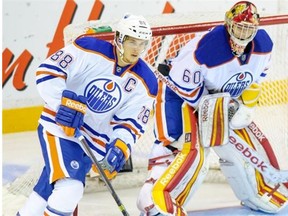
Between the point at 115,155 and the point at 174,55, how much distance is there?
109 centimetres

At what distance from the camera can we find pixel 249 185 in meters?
4.50

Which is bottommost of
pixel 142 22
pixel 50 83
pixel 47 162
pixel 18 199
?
pixel 18 199

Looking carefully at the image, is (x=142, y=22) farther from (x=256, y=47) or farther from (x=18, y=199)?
(x=18, y=199)

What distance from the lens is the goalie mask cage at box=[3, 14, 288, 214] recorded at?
4719 millimetres

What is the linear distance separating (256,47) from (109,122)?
0.69m

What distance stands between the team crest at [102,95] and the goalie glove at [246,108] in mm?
616

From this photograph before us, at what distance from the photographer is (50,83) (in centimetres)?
377

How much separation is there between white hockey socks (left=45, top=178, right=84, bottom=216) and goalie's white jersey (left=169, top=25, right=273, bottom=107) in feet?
2.25

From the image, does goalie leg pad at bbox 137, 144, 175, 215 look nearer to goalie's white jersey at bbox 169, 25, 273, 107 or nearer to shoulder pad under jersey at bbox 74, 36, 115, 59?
goalie's white jersey at bbox 169, 25, 273, 107

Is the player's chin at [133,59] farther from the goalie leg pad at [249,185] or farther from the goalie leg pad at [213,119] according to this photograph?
the goalie leg pad at [249,185]

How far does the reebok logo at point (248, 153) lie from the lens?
4.39 metres

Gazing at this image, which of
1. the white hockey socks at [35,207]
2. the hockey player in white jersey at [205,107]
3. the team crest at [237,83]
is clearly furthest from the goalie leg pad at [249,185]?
the white hockey socks at [35,207]

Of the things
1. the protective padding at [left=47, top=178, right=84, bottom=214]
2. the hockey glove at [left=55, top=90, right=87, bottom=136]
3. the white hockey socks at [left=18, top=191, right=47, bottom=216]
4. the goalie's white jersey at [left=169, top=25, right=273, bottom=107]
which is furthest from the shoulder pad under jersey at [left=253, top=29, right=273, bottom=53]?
the white hockey socks at [left=18, top=191, right=47, bottom=216]

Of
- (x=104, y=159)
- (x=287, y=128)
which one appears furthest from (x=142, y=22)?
(x=287, y=128)
